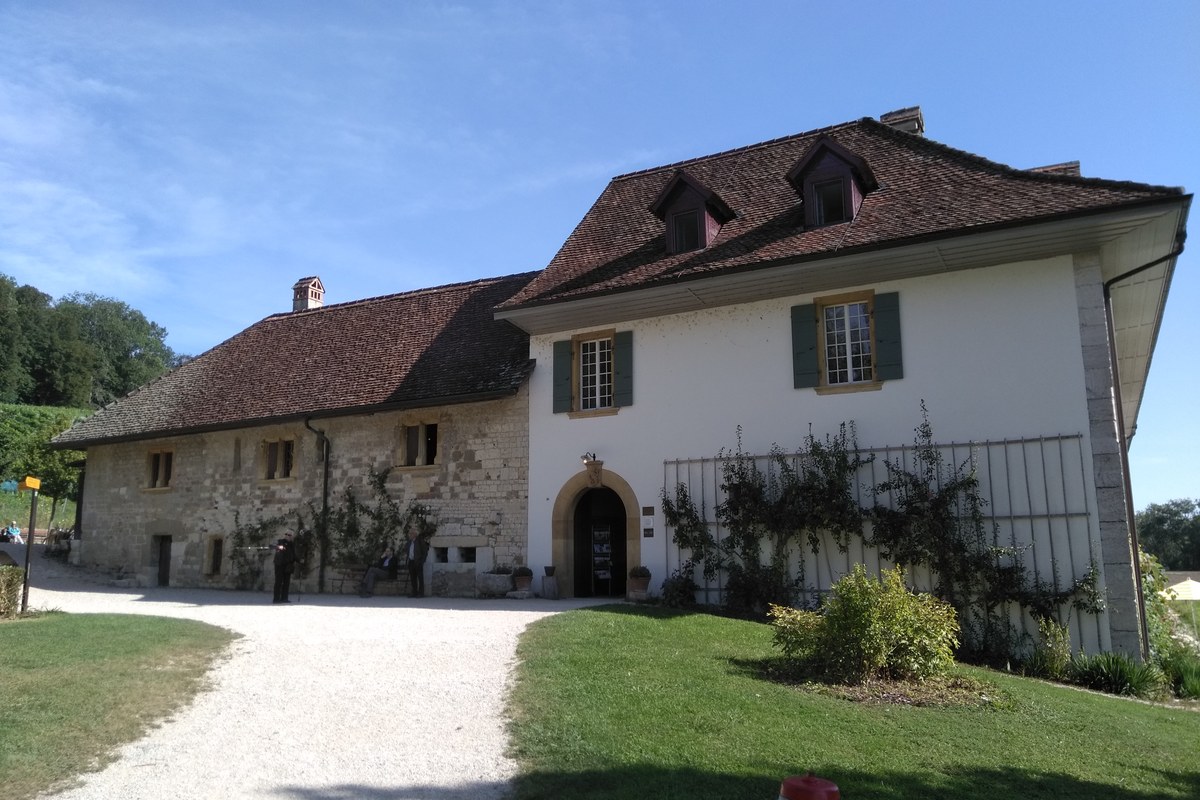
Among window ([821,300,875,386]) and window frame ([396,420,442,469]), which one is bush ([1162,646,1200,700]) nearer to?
window ([821,300,875,386])

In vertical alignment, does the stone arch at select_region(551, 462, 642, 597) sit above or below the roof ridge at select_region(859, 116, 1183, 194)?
below

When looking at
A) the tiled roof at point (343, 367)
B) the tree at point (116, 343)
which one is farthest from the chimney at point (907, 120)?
the tree at point (116, 343)

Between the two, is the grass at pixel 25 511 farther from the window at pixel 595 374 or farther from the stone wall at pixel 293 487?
the window at pixel 595 374

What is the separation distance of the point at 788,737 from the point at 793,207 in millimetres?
10640

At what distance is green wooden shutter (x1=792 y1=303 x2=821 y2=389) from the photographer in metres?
14.1

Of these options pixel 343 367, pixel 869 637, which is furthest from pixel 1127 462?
pixel 343 367

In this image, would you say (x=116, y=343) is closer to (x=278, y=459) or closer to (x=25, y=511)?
(x=25, y=511)

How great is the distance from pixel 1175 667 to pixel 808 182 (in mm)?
8649

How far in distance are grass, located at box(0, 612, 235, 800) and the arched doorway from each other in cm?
674

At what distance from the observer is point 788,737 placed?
21.7ft

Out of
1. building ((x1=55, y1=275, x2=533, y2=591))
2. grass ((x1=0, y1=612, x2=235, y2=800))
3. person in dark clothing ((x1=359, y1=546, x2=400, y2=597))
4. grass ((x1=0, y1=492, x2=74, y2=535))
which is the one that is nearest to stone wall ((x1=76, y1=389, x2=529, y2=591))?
building ((x1=55, y1=275, x2=533, y2=591))

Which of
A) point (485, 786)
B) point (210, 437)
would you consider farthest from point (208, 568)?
point (485, 786)

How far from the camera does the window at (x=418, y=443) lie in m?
18.2

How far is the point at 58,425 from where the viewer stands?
37.5 meters
